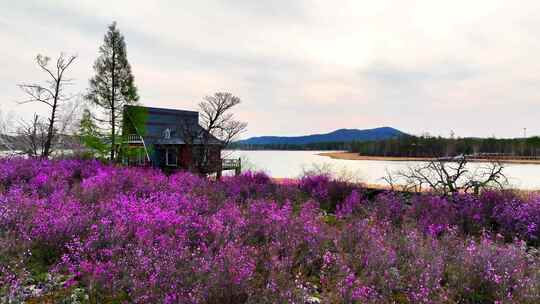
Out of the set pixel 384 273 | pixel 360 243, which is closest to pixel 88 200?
pixel 360 243

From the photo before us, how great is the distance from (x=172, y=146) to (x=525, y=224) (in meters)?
32.9

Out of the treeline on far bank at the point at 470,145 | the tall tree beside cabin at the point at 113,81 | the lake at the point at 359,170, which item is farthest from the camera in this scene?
the treeline on far bank at the point at 470,145

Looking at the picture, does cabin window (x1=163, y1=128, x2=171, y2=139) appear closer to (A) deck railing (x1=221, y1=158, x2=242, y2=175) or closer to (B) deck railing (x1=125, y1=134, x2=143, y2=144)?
(B) deck railing (x1=125, y1=134, x2=143, y2=144)

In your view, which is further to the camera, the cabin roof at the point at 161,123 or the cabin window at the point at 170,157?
the cabin window at the point at 170,157

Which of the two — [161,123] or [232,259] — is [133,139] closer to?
[161,123]

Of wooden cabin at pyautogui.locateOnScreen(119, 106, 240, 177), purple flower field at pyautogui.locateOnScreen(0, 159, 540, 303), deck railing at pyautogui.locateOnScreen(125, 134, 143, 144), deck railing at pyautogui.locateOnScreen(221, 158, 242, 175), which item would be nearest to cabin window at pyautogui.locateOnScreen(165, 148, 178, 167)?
wooden cabin at pyautogui.locateOnScreen(119, 106, 240, 177)

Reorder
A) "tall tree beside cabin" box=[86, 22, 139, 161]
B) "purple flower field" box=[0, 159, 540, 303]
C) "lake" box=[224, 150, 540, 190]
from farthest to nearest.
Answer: "tall tree beside cabin" box=[86, 22, 139, 161] < "lake" box=[224, 150, 540, 190] < "purple flower field" box=[0, 159, 540, 303]

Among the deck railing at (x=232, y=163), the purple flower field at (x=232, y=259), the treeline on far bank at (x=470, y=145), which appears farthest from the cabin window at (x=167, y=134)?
the treeline on far bank at (x=470, y=145)

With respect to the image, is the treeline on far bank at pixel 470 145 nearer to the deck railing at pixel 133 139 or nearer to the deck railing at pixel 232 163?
the deck railing at pixel 232 163

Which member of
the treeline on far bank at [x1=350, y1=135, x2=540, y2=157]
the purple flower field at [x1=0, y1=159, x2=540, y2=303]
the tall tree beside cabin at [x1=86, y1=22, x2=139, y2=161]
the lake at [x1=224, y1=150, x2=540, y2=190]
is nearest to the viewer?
the purple flower field at [x1=0, y1=159, x2=540, y2=303]

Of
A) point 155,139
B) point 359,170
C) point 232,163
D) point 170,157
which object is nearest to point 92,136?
point 155,139

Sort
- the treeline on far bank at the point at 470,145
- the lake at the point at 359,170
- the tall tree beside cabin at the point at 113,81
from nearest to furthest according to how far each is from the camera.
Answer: the lake at the point at 359,170
the tall tree beside cabin at the point at 113,81
the treeline on far bank at the point at 470,145

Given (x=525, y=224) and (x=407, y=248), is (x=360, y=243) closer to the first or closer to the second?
(x=407, y=248)

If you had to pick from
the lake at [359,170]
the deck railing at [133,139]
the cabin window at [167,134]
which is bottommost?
the lake at [359,170]
